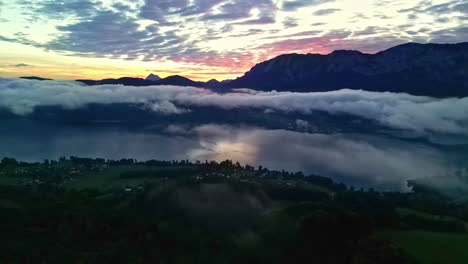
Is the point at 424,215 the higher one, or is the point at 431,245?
the point at 431,245

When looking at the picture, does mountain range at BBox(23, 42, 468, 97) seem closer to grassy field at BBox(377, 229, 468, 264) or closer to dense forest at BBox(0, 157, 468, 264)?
dense forest at BBox(0, 157, 468, 264)

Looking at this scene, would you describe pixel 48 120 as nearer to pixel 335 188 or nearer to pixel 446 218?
pixel 335 188

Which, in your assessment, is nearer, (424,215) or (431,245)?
(431,245)

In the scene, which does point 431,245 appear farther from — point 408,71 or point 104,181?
point 408,71

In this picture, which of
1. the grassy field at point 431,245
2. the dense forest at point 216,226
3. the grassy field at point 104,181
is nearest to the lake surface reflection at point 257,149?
the grassy field at point 104,181

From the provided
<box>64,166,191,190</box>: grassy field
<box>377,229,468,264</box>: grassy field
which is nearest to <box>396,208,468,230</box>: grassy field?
<box>377,229,468,264</box>: grassy field

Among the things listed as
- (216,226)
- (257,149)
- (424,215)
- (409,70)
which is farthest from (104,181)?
(409,70)

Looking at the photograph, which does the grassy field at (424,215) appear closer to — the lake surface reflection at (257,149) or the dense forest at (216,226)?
the dense forest at (216,226)
